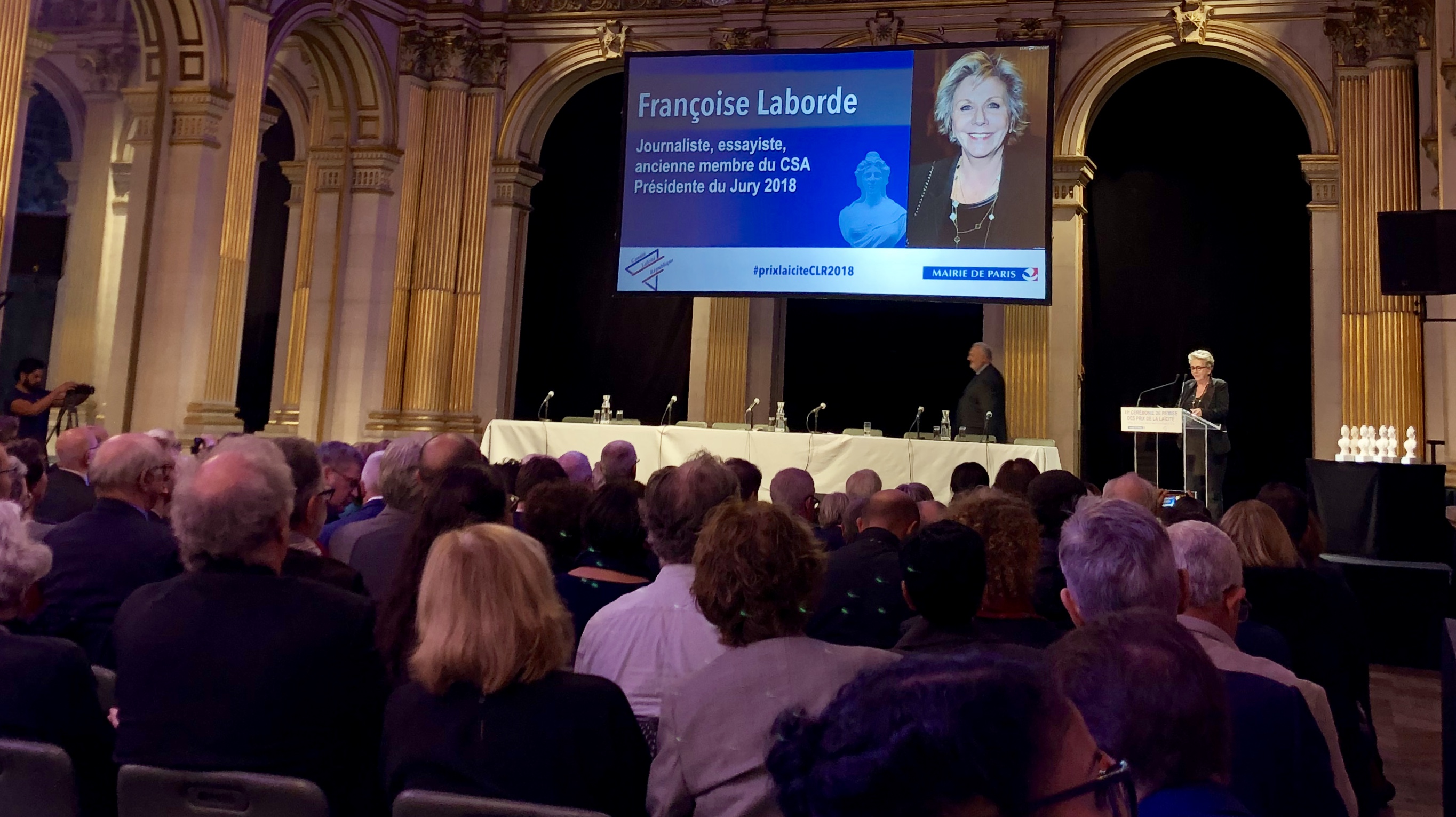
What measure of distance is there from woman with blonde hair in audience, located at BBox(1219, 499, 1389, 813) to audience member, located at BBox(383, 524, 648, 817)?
1961 millimetres

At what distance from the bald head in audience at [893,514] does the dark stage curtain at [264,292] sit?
11.3 m

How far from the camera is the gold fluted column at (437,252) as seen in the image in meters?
11.6

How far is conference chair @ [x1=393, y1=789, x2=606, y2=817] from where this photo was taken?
1600 millimetres

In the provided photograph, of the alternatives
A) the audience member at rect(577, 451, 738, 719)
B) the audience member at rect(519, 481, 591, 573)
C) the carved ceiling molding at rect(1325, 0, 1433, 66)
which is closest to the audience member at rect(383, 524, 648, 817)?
the audience member at rect(577, 451, 738, 719)

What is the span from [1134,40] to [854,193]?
3.03 m

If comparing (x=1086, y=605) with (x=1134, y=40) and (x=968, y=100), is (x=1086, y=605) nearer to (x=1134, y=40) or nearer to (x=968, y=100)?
(x=968, y=100)

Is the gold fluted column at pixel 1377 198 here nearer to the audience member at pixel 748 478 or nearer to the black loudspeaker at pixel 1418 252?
the black loudspeaker at pixel 1418 252

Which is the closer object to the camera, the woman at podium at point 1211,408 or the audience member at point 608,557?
the audience member at point 608,557

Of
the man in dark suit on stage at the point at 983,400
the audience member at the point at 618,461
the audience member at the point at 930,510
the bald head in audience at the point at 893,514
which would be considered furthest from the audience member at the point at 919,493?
the man in dark suit on stage at the point at 983,400

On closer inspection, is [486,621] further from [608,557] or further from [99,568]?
[99,568]

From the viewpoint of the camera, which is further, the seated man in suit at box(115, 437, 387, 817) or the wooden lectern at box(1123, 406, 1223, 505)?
the wooden lectern at box(1123, 406, 1223, 505)

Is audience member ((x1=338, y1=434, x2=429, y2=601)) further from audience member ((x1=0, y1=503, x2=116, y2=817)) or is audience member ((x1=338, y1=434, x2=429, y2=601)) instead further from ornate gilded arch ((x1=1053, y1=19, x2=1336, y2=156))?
ornate gilded arch ((x1=1053, y1=19, x2=1336, y2=156))

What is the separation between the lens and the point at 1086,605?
2.18m

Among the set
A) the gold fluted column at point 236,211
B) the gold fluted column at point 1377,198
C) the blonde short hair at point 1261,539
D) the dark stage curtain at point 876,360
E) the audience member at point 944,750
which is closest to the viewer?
the audience member at point 944,750
